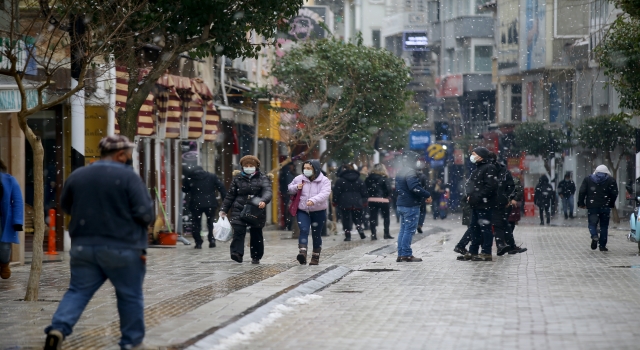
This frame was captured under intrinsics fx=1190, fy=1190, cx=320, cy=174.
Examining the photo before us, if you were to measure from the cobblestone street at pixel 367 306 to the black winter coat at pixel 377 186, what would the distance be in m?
7.93

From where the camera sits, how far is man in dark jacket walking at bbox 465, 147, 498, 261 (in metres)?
17.8

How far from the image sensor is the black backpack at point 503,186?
1788 cm

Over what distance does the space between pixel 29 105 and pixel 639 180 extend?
1352cm

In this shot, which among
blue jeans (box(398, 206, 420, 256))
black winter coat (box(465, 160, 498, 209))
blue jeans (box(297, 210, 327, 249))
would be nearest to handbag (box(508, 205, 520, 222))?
black winter coat (box(465, 160, 498, 209))

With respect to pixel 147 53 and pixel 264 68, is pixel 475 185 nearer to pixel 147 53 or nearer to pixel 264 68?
pixel 147 53

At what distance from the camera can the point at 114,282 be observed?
8.06 m

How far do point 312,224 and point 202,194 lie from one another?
5972 mm

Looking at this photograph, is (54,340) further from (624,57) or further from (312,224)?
(624,57)

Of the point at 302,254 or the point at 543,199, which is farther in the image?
the point at 543,199

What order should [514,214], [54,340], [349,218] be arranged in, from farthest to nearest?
[349,218] < [514,214] < [54,340]

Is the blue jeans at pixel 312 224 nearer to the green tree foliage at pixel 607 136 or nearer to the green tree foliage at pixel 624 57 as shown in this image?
the green tree foliage at pixel 624 57

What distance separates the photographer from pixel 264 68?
38625mm

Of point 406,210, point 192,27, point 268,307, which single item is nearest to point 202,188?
point 406,210

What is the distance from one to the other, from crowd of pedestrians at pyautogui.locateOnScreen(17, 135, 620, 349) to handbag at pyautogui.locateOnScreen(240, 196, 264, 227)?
1cm
